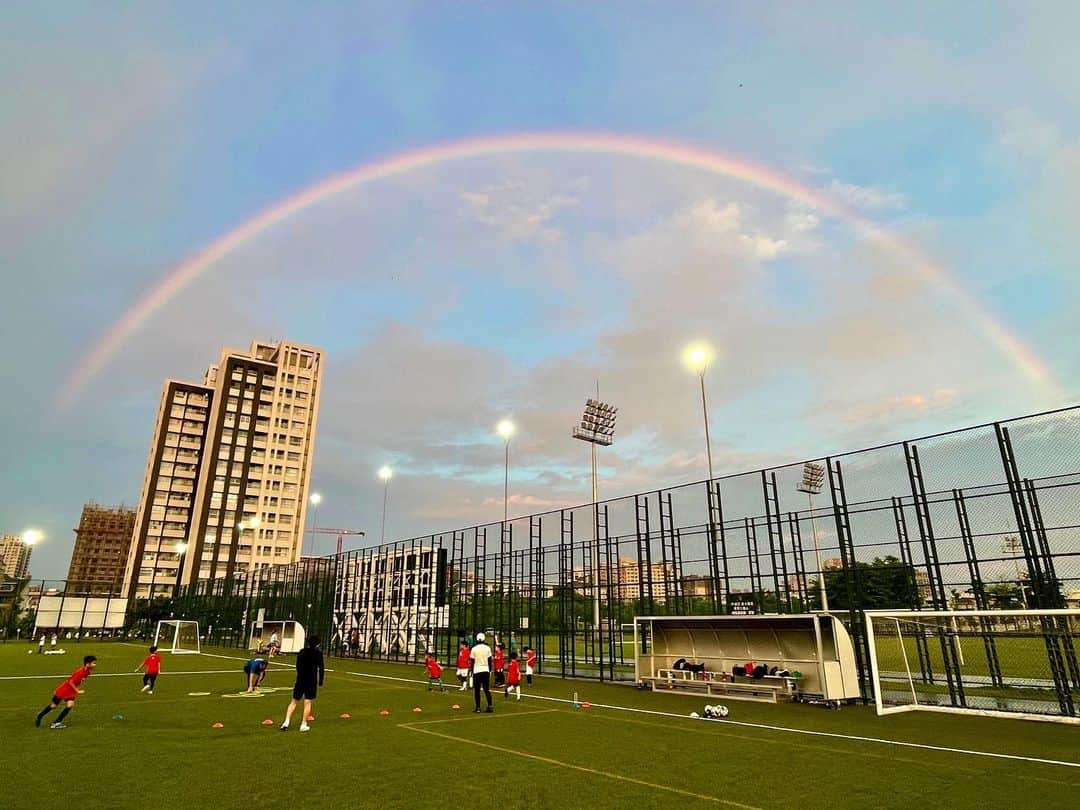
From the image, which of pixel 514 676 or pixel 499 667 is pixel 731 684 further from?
pixel 499 667

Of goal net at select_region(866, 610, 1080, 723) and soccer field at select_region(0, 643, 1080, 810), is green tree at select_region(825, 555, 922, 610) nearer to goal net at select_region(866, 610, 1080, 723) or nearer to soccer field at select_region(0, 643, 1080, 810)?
goal net at select_region(866, 610, 1080, 723)

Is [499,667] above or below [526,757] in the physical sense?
above

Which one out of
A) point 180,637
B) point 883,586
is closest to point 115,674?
point 883,586

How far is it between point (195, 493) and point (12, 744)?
4523 inches

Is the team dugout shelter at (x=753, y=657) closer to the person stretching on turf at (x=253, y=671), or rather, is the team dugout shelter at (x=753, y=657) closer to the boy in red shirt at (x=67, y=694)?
the person stretching on turf at (x=253, y=671)

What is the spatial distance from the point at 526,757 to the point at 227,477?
11630cm

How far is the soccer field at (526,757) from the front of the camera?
8180mm

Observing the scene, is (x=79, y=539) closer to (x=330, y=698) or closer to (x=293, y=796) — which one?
(x=330, y=698)

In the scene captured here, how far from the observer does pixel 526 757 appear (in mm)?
10789

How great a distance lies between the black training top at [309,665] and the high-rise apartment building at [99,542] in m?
205

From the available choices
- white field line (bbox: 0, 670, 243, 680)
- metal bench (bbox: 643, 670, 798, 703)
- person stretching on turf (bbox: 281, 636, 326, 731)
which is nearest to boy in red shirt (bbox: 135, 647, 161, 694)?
white field line (bbox: 0, 670, 243, 680)

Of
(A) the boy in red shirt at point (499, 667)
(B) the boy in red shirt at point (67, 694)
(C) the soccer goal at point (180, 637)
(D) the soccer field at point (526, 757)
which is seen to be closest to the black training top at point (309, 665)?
(D) the soccer field at point (526, 757)

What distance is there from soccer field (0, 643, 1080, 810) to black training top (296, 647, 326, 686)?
3.55 feet

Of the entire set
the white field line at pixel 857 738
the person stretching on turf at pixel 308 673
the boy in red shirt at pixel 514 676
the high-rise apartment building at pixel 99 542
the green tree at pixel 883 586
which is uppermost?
the high-rise apartment building at pixel 99 542
